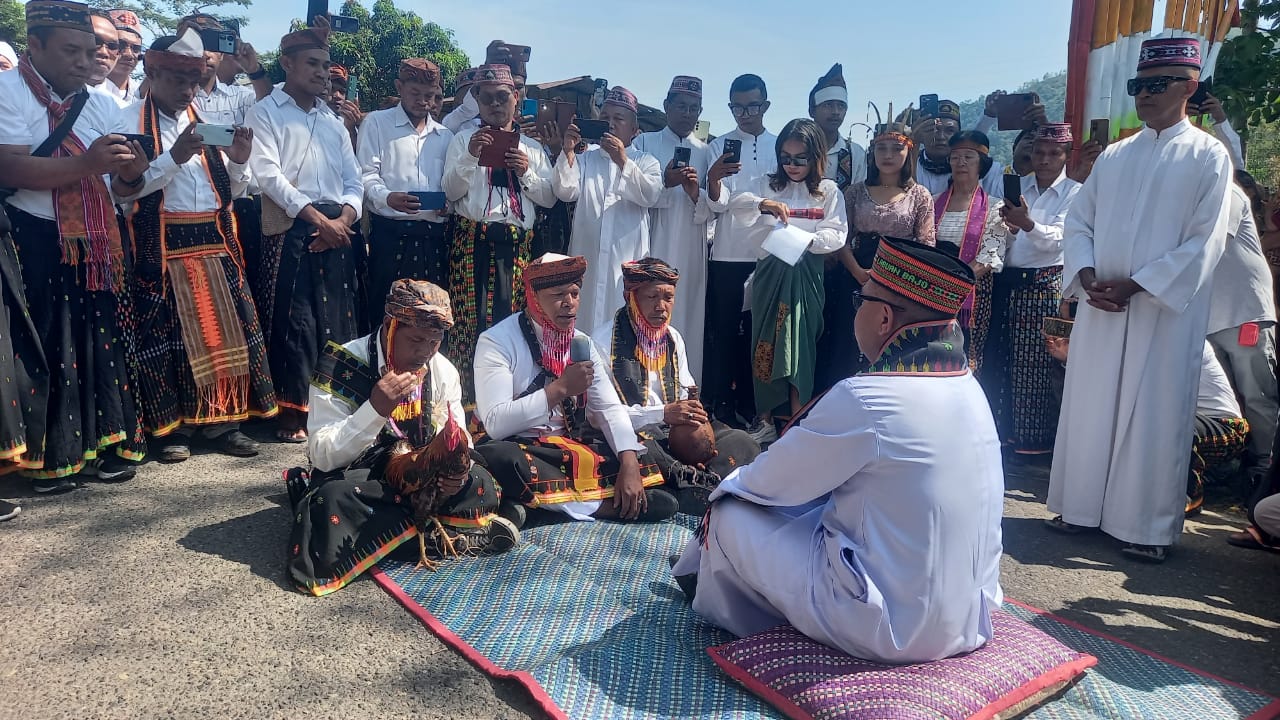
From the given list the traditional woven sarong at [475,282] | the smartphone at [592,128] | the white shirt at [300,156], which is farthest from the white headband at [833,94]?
the white shirt at [300,156]

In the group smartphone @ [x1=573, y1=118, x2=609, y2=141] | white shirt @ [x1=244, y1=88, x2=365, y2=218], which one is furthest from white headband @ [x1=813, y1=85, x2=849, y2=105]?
white shirt @ [x1=244, y1=88, x2=365, y2=218]

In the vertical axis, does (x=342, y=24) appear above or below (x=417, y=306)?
above

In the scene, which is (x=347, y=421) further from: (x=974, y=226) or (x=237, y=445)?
(x=974, y=226)

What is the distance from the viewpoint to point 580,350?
396 cm

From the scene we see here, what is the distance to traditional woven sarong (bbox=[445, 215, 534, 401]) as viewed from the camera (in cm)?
542

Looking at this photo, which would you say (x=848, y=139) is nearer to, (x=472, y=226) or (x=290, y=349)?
(x=472, y=226)

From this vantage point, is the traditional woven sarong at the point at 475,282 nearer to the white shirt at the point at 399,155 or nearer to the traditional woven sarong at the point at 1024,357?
the white shirt at the point at 399,155

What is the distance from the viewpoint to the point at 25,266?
4.08 meters

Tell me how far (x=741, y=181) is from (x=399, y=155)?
2.28 metres

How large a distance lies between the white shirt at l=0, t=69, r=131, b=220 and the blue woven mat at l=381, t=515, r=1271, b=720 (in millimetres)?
2442

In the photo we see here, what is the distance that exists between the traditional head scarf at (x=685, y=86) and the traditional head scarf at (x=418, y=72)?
1676mm

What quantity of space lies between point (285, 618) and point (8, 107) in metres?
2.74

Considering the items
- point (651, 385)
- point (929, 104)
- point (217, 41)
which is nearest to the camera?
point (651, 385)

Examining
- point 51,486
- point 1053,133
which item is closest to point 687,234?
point 1053,133
